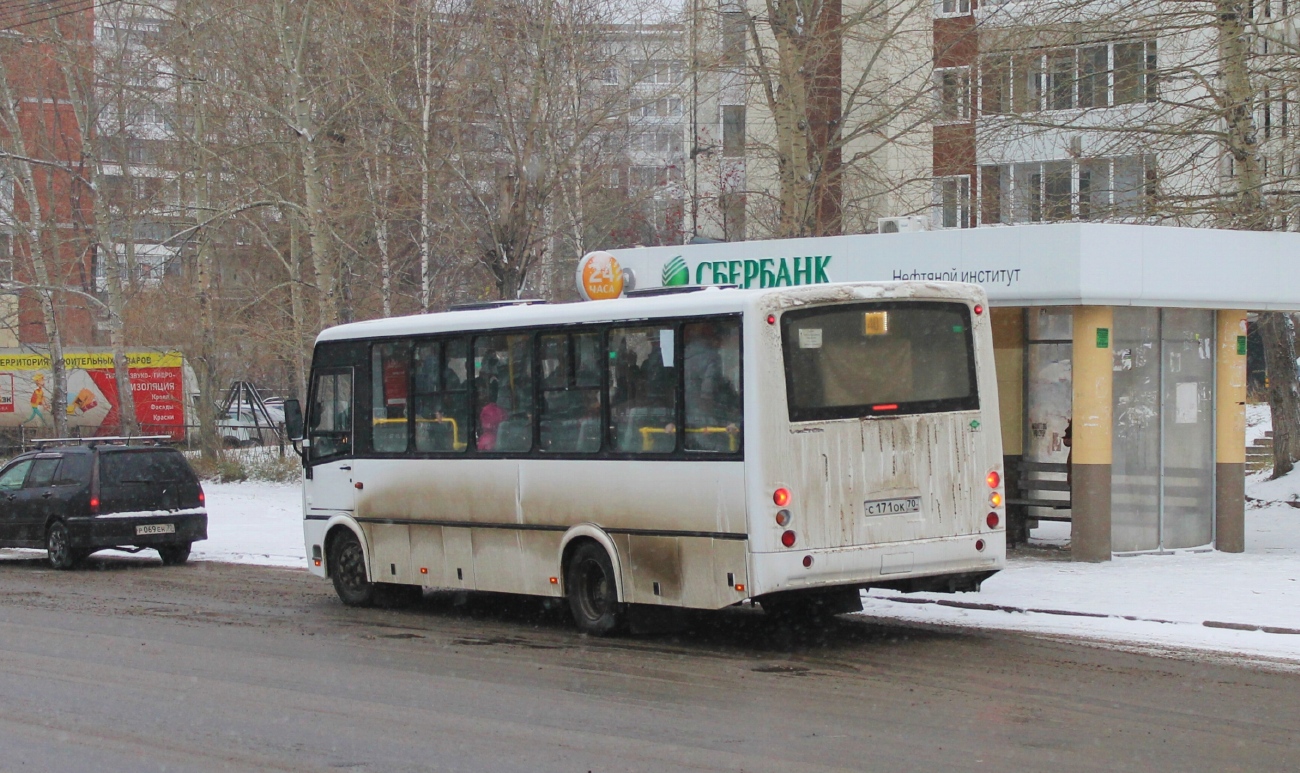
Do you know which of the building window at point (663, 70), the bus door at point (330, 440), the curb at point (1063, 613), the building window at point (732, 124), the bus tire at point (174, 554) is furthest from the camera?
the building window at point (732, 124)

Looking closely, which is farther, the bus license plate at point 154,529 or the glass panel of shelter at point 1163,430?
the bus license plate at point 154,529

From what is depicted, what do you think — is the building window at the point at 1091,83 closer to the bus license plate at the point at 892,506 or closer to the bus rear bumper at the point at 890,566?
the bus rear bumper at the point at 890,566

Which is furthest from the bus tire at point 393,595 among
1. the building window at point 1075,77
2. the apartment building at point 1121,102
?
the building window at point 1075,77

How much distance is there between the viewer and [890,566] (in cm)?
1155

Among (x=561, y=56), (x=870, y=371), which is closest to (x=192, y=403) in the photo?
(x=561, y=56)

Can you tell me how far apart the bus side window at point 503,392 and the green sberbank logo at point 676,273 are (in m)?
5.02

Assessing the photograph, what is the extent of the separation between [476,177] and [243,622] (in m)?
17.1

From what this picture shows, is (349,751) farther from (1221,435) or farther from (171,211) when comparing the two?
(171,211)

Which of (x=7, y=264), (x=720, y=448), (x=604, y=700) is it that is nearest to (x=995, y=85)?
(x=720, y=448)

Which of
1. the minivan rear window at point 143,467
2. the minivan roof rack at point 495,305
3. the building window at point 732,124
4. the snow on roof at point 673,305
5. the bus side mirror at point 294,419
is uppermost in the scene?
the building window at point 732,124

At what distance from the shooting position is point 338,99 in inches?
1214

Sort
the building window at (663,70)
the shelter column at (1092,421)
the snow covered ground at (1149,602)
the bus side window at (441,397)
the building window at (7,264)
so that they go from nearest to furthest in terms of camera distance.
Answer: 1. the snow covered ground at (1149,602)
2. the bus side window at (441,397)
3. the shelter column at (1092,421)
4. the building window at (663,70)
5. the building window at (7,264)

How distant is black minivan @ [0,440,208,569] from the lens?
804 inches

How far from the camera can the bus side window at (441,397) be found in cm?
1387
